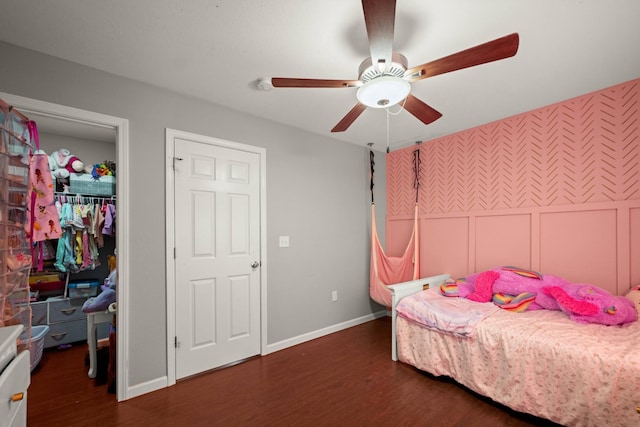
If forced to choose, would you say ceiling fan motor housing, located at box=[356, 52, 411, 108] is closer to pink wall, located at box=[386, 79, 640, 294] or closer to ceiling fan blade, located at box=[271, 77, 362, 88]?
ceiling fan blade, located at box=[271, 77, 362, 88]

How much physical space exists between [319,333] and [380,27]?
286 cm

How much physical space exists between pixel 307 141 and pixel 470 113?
1.62 m

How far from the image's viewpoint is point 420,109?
69.4 inches

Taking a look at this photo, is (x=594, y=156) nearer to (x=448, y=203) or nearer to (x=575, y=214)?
(x=575, y=214)

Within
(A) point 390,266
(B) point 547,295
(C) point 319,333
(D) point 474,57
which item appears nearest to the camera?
(D) point 474,57

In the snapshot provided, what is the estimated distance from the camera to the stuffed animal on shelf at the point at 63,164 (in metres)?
2.87

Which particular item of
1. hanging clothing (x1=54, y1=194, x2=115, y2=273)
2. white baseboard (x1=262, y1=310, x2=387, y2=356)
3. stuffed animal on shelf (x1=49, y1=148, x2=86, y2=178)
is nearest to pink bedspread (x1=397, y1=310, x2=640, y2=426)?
white baseboard (x1=262, y1=310, x2=387, y2=356)

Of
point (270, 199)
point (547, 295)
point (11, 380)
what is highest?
point (270, 199)

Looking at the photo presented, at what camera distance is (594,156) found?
2223 millimetres

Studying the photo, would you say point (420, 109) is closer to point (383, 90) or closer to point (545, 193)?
point (383, 90)

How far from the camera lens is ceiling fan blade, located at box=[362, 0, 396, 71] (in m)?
1.02

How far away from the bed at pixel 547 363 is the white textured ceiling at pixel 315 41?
1733 mm

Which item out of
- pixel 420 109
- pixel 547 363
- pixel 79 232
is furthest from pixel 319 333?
pixel 79 232

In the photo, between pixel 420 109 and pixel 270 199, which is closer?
pixel 420 109
